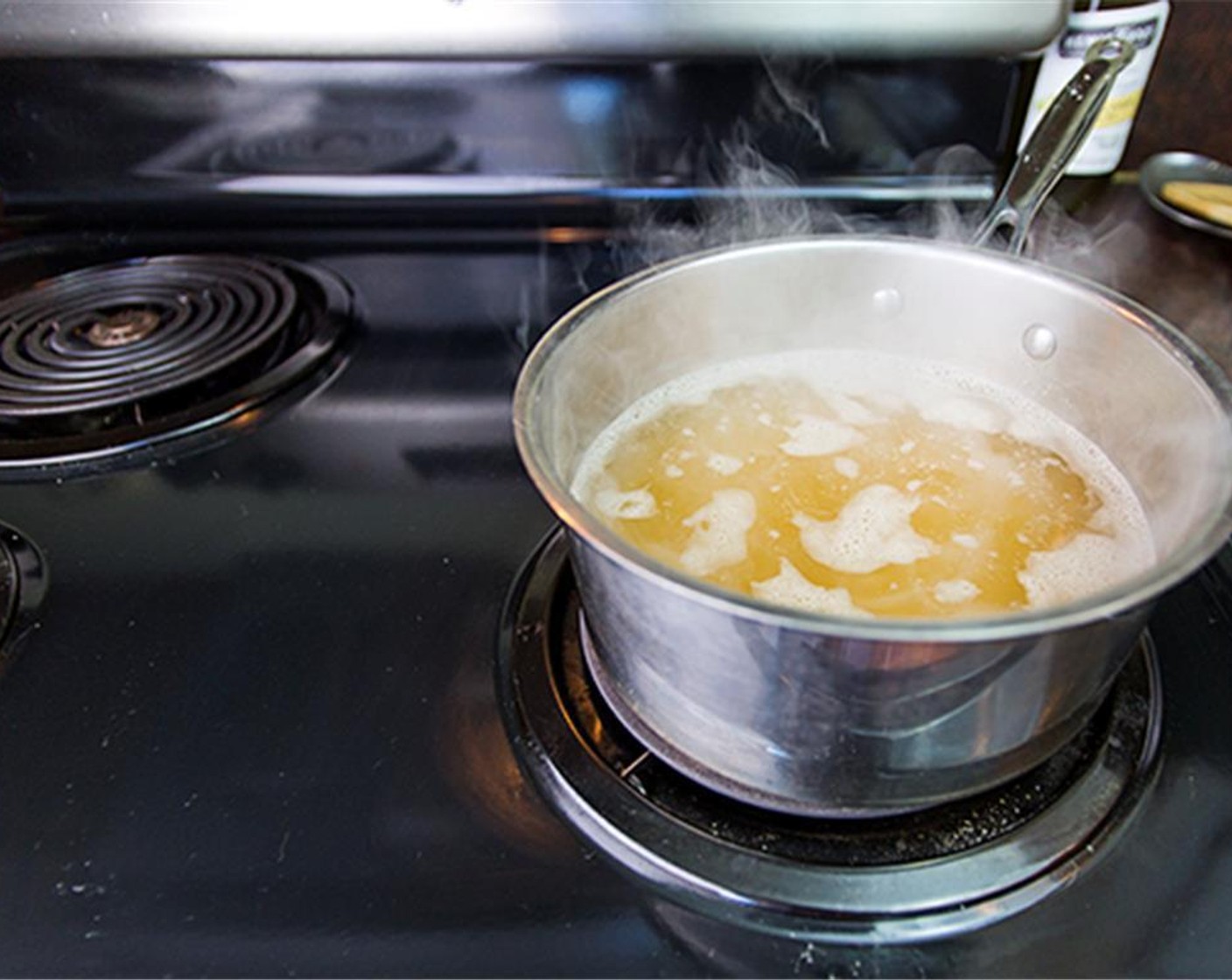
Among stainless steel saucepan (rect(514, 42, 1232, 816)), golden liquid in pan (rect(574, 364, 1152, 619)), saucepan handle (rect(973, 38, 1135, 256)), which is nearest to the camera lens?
stainless steel saucepan (rect(514, 42, 1232, 816))

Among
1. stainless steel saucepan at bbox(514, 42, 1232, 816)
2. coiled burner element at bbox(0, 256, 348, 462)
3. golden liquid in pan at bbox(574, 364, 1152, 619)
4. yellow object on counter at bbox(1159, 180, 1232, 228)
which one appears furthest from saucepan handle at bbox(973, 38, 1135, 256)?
coiled burner element at bbox(0, 256, 348, 462)

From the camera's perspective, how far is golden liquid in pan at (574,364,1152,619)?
0.58 metres

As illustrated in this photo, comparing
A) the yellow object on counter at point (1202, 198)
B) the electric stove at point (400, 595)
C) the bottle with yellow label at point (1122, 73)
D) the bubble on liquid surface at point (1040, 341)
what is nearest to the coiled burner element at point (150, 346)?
the electric stove at point (400, 595)

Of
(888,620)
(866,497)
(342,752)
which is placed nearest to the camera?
(888,620)

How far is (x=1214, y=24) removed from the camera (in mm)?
950

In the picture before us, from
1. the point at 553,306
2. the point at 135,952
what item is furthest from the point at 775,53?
the point at 135,952

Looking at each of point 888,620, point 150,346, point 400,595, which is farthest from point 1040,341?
point 150,346

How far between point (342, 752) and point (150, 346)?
0.46m

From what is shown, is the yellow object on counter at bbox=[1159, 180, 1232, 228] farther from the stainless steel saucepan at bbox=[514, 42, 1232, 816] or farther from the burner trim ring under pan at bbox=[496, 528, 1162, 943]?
the burner trim ring under pan at bbox=[496, 528, 1162, 943]

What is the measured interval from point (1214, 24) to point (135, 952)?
1.18 meters

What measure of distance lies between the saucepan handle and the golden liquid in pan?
13 centimetres

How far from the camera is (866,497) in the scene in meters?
0.65

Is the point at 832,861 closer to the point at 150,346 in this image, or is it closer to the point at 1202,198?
the point at 150,346

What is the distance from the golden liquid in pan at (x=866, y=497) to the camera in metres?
0.58
